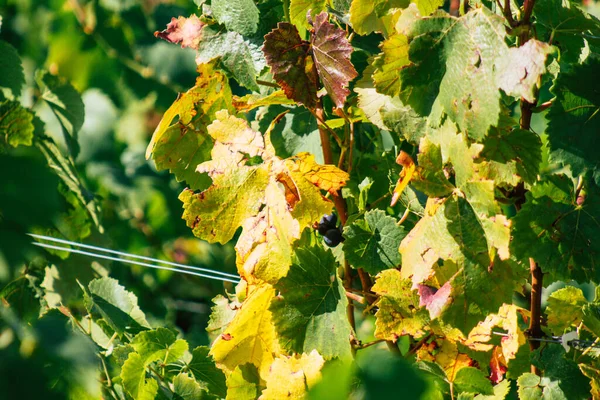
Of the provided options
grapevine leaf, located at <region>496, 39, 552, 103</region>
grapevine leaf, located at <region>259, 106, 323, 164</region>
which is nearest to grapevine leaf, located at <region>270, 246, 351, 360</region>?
grapevine leaf, located at <region>259, 106, 323, 164</region>

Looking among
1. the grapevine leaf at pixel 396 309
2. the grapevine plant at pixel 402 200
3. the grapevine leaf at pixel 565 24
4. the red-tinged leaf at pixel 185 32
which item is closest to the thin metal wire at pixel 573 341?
the grapevine plant at pixel 402 200

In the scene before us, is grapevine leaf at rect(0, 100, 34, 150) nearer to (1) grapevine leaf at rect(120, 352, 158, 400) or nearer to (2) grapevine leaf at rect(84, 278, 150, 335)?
(2) grapevine leaf at rect(84, 278, 150, 335)

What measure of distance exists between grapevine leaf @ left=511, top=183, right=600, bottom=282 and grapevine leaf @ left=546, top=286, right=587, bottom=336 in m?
0.12

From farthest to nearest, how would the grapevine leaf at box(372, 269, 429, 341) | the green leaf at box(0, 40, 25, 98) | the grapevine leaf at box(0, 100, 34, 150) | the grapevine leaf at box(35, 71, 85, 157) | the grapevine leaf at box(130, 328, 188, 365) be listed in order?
the grapevine leaf at box(35, 71, 85, 157), the green leaf at box(0, 40, 25, 98), the grapevine leaf at box(0, 100, 34, 150), the grapevine leaf at box(130, 328, 188, 365), the grapevine leaf at box(372, 269, 429, 341)

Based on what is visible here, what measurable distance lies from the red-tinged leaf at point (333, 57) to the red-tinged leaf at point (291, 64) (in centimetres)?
2

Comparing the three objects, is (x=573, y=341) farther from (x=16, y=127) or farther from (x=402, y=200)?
(x=16, y=127)

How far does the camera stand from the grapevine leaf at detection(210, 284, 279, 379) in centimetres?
99

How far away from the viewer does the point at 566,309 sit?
1.00 m

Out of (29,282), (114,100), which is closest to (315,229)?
(29,282)

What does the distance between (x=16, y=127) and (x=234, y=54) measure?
0.75 metres

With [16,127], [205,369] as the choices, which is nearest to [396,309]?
[205,369]

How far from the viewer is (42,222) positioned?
16.0 inches

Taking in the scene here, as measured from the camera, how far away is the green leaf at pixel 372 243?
0.97 meters

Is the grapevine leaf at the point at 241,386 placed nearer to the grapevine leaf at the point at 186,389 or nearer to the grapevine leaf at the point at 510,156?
the grapevine leaf at the point at 186,389
